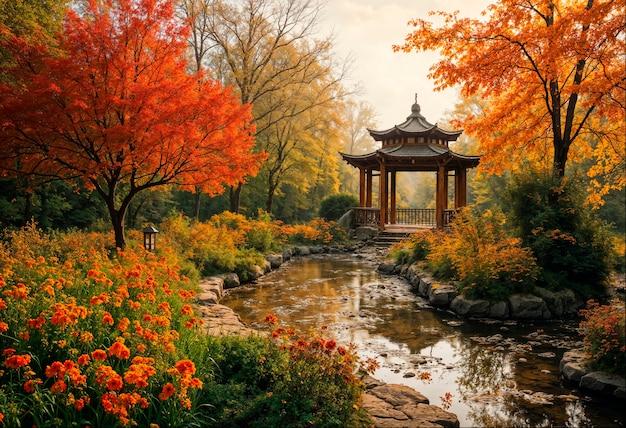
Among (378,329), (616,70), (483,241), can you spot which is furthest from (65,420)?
(616,70)

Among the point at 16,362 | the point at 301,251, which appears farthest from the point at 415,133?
the point at 16,362

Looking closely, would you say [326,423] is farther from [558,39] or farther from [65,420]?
[558,39]

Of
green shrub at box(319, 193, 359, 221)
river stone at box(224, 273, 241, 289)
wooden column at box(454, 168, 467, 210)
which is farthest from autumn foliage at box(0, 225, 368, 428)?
green shrub at box(319, 193, 359, 221)

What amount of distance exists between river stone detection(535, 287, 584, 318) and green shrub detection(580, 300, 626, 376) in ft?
11.0

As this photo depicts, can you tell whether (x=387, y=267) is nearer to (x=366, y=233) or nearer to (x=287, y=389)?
(x=366, y=233)

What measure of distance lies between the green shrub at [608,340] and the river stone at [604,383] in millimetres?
117

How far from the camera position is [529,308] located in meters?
8.91

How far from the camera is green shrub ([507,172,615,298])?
32.2 ft

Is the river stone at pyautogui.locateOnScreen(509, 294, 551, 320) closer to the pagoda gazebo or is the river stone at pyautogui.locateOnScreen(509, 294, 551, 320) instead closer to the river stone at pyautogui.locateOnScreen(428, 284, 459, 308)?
the river stone at pyautogui.locateOnScreen(428, 284, 459, 308)

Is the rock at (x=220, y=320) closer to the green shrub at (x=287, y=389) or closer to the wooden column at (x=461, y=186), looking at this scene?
the green shrub at (x=287, y=389)

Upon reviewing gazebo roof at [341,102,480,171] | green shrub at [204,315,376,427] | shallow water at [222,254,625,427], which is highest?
gazebo roof at [341,102,480,171]

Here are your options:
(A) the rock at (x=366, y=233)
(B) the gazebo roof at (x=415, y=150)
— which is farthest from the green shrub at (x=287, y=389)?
(A) the rock at (x=366, y=233)

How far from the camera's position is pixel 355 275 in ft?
46.5

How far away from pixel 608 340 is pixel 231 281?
871cm
